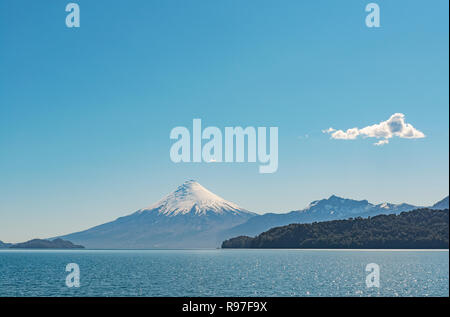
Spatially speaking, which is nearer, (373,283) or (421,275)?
(373,283)

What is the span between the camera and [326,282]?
107 meters

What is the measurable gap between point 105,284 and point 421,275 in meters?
78.8
